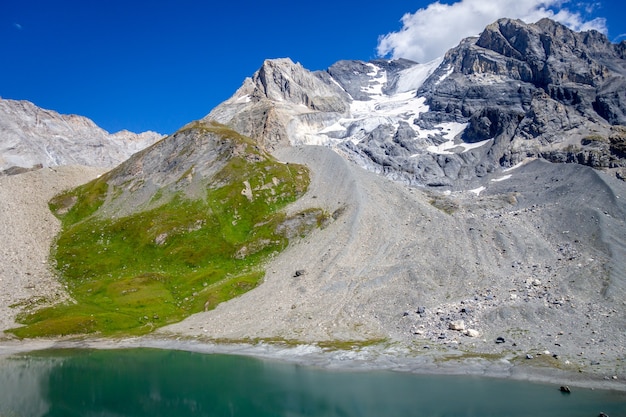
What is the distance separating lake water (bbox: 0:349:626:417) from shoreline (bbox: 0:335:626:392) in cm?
184

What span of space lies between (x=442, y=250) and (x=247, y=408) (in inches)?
2400

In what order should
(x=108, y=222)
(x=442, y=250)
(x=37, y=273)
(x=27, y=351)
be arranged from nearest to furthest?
(x=27, y=351) → (x=442, y=250) → (x=37, y=273) → (x=108, y=222)

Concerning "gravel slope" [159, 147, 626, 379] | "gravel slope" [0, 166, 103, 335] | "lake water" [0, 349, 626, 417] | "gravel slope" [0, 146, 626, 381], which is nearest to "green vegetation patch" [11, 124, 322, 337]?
"gravel slope" [0, 166, 103, 335]

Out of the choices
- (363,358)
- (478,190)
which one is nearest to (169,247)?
(363,358)

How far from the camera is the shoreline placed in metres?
52.4

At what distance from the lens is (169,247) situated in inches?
4665

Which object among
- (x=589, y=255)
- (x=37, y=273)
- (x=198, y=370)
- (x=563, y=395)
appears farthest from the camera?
(x=37, y=273)

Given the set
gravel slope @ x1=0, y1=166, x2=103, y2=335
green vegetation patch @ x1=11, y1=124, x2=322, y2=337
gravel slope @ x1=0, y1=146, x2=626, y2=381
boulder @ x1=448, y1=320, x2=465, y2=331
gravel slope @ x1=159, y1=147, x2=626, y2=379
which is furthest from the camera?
gravel slope @ x1=0, y1=166, x2=103, y2=335

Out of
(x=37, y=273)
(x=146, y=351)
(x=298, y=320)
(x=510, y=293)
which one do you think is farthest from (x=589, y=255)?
(x=37, y=273)

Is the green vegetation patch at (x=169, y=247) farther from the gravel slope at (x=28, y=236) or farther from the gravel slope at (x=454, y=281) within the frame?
the gravel slope at (x=454, y=281)

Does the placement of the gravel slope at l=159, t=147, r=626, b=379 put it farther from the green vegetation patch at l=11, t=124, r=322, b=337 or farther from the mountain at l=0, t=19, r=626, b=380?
the green vegetation patch at l=11, t=124, r=322, b=337

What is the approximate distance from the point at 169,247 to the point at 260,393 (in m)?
73.7

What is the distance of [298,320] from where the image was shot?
81.1 metres

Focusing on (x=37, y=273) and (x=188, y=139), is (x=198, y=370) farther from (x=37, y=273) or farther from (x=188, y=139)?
(x=188, y=139)
